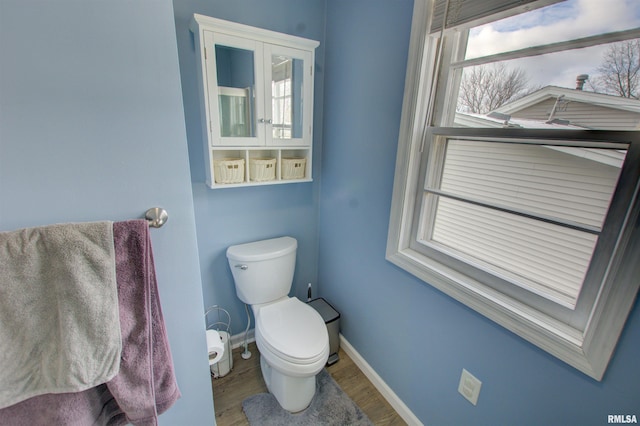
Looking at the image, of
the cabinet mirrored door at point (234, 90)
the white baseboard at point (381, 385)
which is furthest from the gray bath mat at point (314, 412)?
the cabinet mirrored door at point (234, 90)

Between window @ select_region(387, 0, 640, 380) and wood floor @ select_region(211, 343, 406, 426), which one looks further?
wood floor @ select_region(211, 343, 406, 426)

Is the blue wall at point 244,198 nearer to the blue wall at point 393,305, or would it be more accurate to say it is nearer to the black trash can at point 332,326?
the blue wall at point 393,305

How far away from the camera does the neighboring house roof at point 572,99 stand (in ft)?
2.28

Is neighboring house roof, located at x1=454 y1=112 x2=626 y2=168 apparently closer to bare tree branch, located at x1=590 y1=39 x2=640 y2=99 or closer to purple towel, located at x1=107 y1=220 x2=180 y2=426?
bare tree branch, located at x1=590 y1=39 x2=640 y2=99

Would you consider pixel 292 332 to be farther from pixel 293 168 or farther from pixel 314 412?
pixel 293 168

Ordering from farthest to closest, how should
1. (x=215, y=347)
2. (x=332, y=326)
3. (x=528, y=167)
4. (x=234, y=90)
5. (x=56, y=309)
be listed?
(x=332, y=326)
(x=234, y=90)
(x=215, y=347)
(x=528, y=167)
(x=56, y=309)

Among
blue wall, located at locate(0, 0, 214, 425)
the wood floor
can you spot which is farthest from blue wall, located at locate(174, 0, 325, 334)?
blue wall, located at locate(0, 0, 214, 425)

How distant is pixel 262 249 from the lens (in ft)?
5.22

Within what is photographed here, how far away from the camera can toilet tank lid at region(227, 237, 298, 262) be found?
1.52 metres

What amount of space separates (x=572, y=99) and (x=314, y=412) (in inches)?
65.7

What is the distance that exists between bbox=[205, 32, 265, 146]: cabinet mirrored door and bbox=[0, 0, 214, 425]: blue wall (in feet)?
1.97

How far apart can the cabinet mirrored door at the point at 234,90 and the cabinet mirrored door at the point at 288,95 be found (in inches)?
2.4

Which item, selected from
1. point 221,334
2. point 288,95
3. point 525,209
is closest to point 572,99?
point 525,209

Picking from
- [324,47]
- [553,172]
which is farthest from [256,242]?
[553,172]
